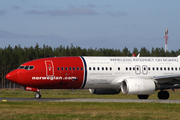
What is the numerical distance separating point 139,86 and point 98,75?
15.1 ft

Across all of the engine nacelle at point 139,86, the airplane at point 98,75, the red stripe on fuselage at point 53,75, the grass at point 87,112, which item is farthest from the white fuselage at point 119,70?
the grass at point 87,112

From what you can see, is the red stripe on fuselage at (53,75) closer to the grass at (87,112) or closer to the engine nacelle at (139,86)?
the engine nacelle at (139,86)

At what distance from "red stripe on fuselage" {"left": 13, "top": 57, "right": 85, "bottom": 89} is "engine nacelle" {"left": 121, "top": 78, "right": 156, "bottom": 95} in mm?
4995

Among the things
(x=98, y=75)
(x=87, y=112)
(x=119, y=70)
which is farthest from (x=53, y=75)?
(x=87, y=112)

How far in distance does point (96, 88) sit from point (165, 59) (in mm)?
9160

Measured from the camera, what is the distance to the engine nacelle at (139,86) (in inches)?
1313

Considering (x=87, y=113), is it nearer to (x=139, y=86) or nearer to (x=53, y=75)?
(x=53, y=75)

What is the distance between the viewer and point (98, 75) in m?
35.0

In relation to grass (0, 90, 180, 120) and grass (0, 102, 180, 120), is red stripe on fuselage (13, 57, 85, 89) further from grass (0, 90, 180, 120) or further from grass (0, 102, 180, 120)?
grass (0, 102, 180, 120)

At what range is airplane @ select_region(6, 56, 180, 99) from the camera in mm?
33656

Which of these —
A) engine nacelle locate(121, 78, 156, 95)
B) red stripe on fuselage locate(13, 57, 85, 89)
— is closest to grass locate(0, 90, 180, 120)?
engine nacelle locate(121, 78, 156, 95)

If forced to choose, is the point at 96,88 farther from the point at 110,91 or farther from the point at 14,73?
the point at 14,73

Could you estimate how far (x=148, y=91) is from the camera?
33.9 m

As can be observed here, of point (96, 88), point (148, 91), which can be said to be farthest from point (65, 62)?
point (148, 91)
